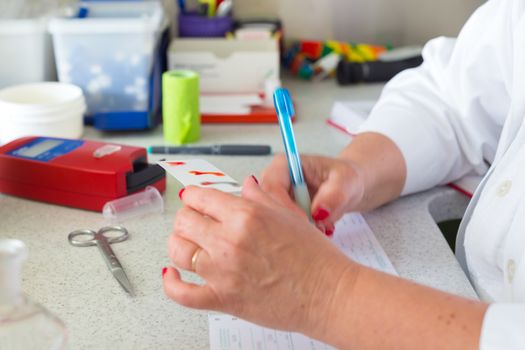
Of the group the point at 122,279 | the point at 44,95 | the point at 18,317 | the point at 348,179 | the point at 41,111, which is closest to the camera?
the point at 18,317

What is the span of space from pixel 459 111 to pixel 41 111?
0.64 m

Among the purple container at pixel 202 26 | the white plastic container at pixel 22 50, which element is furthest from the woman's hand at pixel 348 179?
the purple container at pixel 202 26

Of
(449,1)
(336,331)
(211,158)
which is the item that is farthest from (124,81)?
(449,1)

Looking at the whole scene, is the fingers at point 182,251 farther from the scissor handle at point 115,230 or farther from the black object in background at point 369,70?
the black object in background at point 369,70

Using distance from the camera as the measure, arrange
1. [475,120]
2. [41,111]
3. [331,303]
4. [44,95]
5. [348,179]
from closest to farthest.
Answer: [331,303]
[348,179]
[475,120]
[41,111]
[44,95]

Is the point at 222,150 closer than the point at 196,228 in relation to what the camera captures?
No

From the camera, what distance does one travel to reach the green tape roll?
116cm

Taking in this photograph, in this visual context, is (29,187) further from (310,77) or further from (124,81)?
(310,77)

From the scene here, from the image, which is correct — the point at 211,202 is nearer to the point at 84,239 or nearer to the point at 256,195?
the point at 256,195

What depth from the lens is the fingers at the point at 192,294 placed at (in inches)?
22.7

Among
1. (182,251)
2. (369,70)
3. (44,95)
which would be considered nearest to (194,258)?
(182,251)

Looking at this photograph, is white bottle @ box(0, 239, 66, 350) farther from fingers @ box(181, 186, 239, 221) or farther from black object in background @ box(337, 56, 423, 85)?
black object in background @ box(337, 56, 423, 85)

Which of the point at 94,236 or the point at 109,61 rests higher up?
the point at 109,61

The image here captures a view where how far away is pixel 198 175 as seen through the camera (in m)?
0.73
